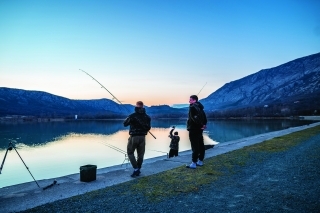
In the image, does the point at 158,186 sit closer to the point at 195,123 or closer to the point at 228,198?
the point at 228,198

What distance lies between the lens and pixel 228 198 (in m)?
5.38

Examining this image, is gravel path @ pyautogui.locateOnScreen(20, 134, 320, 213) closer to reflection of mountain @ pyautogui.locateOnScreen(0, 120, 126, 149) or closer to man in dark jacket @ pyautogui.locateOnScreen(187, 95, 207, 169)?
man in dark jacket @ pyautogui.locateOnScreen(187, 95, 207, 169)

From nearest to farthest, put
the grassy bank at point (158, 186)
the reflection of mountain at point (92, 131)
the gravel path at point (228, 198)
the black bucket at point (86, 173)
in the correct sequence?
the gravel path at point (228, 198) < the grassy bank at point (158, 186) < the black bucket at point (86, 173) < the reflection of mountain at point (92, 131)

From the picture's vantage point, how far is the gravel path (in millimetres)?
4812

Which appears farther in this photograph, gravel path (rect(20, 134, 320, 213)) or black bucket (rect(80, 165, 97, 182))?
black bucket (rect(80, 165, 97, 182))

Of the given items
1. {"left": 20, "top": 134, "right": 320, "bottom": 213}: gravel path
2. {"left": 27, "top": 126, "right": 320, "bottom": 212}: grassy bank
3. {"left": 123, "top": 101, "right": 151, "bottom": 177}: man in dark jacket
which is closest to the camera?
{"left": 20, "top": 134, "right": 320, "bottom": 213}: gravel path

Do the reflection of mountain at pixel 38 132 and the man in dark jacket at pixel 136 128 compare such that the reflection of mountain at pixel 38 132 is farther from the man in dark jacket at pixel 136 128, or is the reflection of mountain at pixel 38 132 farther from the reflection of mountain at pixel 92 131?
the man in dark jacket at pixel 136 128

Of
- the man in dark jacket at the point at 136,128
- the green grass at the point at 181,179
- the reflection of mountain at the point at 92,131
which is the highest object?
the man in dark jacket at the point at 136,128

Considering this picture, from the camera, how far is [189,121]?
27.6 feet

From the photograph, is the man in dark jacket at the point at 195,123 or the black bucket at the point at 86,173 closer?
the black bucket at the point at 86,173

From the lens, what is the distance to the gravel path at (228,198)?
4812 mm

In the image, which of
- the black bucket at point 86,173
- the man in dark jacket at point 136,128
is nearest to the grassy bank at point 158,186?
the man in dark jacket at point 136,128

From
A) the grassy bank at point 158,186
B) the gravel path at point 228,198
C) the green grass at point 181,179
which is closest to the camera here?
the gravel path at point 228,198

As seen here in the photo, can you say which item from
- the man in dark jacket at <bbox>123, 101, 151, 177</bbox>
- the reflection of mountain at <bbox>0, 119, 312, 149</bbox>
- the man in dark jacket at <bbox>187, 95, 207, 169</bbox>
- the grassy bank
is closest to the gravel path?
the grassy bank
